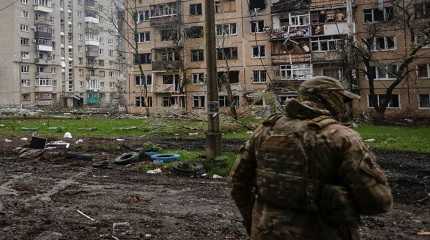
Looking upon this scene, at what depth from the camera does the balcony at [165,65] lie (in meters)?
48.3

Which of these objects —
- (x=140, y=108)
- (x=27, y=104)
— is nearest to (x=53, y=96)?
(x=27, y=104)

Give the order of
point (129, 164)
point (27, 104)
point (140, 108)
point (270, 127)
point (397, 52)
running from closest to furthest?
point (270, 127)
point (129, 164)
point (397, 52)
point (140, 108)
point (27, 104)

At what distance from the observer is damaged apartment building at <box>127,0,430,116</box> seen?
36500 mm

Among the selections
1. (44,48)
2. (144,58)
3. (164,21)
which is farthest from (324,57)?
(44,48)

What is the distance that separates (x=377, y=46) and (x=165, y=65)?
72.6 ft

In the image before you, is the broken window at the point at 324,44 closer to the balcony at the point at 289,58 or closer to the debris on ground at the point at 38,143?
the balcony at the point at 289,58

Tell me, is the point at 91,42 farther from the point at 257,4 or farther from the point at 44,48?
the point at 257,4

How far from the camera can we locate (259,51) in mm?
44156

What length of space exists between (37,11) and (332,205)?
245 ft

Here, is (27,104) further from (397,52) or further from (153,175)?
(153,175)

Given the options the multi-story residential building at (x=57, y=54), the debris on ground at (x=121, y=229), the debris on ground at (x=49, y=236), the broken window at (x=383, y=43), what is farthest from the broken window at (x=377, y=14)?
the debris on ground at (x=49, y=236)

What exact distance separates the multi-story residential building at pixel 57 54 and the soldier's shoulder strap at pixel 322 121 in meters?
55.3

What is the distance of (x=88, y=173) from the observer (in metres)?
12.0

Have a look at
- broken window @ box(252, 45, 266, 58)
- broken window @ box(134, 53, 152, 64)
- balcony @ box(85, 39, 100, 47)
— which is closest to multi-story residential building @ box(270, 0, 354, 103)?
broken window @ box(252, 45, 266, 58)
